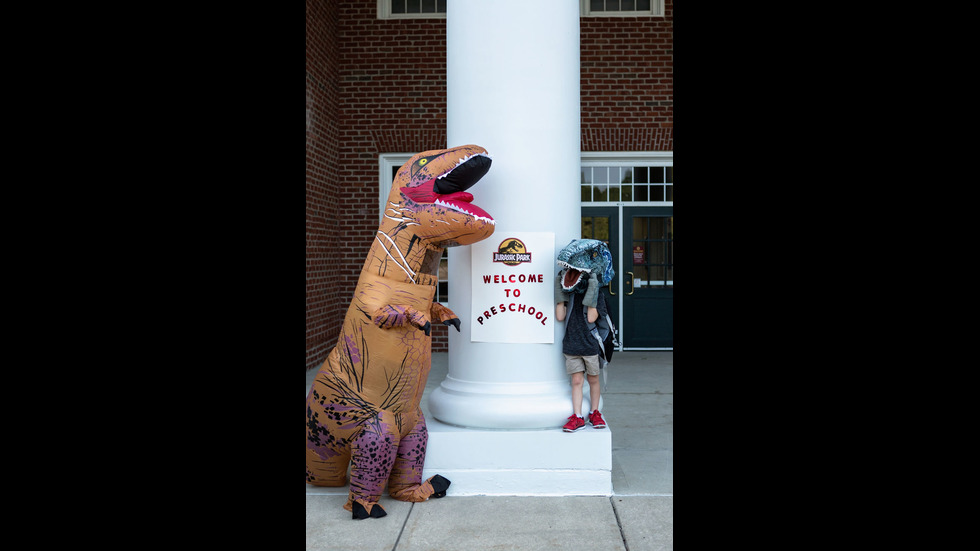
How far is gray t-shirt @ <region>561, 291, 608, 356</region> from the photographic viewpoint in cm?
441

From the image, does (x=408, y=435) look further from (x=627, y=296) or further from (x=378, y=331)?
(x=627, y=296)

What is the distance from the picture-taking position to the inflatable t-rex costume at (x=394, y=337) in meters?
3.91

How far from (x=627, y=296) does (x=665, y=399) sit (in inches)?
126

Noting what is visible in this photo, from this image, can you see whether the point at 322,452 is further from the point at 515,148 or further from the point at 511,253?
the point at 515,148

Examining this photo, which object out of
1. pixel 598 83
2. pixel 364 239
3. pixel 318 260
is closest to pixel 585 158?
pixel 598 83

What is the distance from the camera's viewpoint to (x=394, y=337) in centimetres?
396

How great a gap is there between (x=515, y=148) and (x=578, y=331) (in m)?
1.28

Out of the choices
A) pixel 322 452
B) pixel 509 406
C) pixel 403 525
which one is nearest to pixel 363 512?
pixel 403 525

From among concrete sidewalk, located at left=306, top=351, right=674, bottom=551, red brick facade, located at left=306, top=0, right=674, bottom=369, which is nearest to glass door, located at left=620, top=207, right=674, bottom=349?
red brick facade, located at left=306, top=0, right=674, bottom=369

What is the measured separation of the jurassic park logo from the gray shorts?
2.34 ft

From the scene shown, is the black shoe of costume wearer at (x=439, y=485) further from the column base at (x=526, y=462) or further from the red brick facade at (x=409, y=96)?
the red brick facade at (x=409, y=96)

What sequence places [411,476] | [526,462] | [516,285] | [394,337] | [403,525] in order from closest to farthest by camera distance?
1. [403,525]
2. [394,337]
3. [411,476]
4. [526,462]
5. [516,285]

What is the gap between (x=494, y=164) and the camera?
14.6 ft

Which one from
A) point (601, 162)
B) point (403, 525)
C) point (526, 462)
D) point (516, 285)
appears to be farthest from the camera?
point (601, 162)
